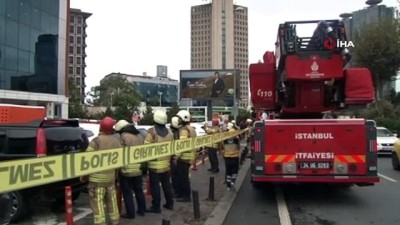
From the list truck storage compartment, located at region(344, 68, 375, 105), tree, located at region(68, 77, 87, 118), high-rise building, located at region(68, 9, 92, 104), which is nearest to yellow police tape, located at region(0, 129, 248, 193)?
truck storage compartment, located at region(344, 68, 375, 105)

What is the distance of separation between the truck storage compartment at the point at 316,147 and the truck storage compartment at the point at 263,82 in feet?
4.56

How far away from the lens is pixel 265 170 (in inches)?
426

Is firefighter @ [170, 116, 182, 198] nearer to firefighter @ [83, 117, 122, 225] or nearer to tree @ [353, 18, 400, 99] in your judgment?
firefighter @ [83, 117, 122, 225]

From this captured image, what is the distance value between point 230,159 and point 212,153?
4.38 metres

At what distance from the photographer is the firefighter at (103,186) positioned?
732 centimetres

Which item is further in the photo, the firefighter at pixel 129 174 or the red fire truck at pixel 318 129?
the red fire truck at pixel 318 129

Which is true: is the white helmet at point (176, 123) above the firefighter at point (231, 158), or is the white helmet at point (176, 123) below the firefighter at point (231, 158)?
above

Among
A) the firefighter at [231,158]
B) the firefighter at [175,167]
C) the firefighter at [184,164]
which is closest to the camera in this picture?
the firefighter at [184,164]

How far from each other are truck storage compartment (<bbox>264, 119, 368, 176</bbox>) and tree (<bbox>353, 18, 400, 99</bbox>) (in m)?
37.6

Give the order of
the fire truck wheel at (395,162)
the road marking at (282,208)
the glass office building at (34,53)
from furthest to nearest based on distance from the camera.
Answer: the glass office building at (34,53)
the fire truck wheel at (395,162)
the road marking at (282,208)

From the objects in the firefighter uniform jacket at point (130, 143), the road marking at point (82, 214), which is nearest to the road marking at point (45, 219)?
the road marking at point (82, 214)

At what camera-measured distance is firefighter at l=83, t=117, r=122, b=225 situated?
24.0ft

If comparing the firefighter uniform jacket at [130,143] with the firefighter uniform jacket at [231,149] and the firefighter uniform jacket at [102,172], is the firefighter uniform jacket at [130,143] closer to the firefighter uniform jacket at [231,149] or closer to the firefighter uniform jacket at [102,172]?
the firefighter uniform jacket at [102,172]

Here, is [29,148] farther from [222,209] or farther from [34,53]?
[34,53]
